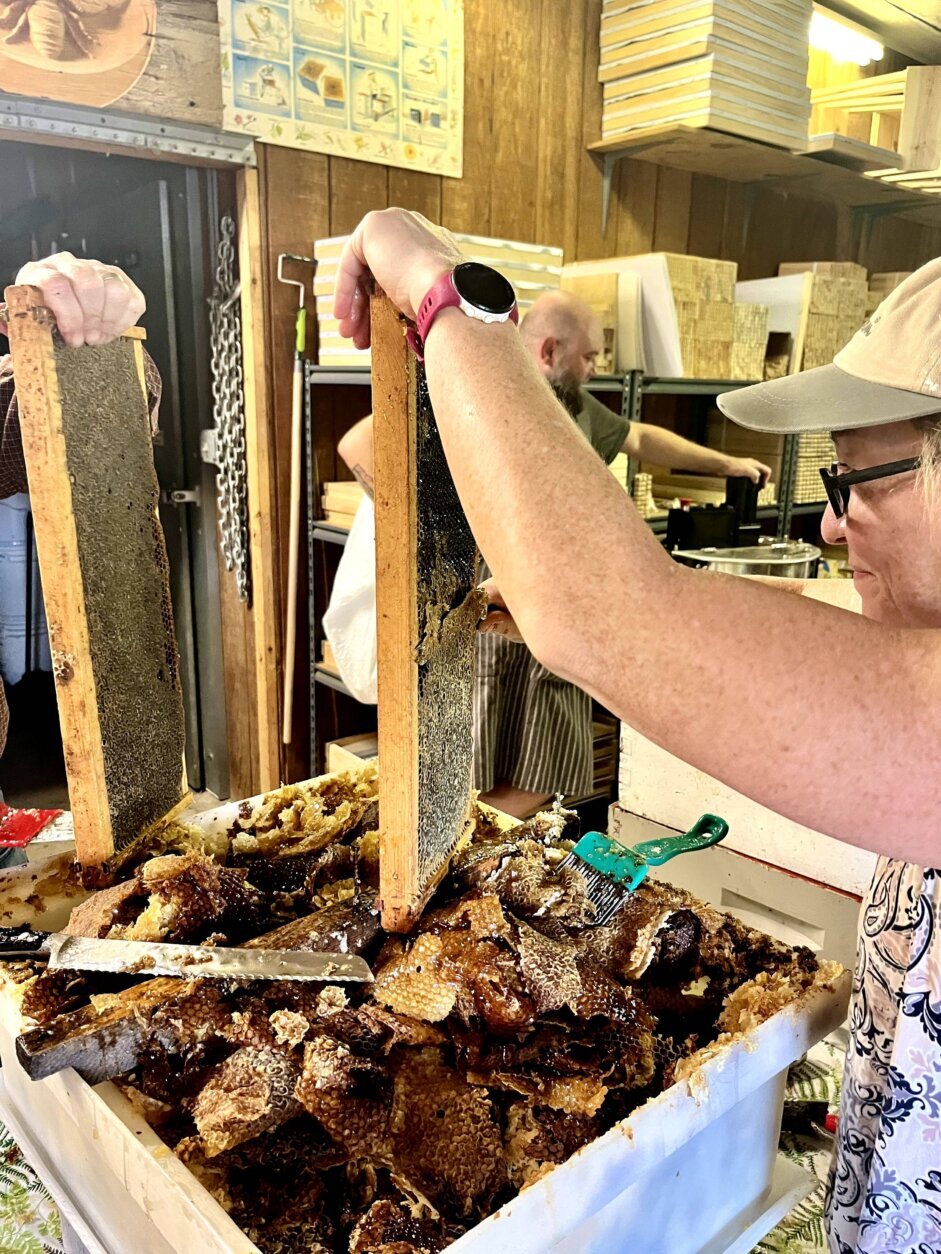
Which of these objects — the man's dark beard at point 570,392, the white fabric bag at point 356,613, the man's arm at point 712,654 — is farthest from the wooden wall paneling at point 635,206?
the man's arm at point 712,654

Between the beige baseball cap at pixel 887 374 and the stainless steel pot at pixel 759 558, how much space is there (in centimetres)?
165

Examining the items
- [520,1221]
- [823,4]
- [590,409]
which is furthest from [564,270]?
[520,1221]

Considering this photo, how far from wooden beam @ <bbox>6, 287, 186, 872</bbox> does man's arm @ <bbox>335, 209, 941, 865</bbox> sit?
498 mm

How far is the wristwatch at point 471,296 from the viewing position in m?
0.74

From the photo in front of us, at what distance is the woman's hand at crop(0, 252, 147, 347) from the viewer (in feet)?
3.03

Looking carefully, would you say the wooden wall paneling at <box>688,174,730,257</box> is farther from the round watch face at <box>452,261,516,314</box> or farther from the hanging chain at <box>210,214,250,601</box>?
the round watch face at <box>452,261,516,314</box>

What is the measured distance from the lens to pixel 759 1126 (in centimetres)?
89

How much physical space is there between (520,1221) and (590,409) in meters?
2.62

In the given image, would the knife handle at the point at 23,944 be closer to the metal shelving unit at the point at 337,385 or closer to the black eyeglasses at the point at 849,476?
the black eyeglasses at the point at 849,476

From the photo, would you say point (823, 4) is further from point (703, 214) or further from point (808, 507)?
point (808, 507)

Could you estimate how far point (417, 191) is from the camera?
3.19 meters

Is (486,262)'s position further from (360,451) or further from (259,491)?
(259,491)

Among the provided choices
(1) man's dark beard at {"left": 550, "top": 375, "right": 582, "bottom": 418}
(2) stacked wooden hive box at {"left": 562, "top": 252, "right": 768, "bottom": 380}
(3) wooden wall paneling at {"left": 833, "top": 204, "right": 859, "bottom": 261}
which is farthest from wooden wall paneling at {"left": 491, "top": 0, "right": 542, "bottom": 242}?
(3) wooden wall paneling at {"left": 833, "top": 204, "right": 859, "bottom": 261}

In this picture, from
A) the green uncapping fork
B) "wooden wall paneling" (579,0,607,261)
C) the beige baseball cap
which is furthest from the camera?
"wooden wall paneling" (579,0,607,261)
